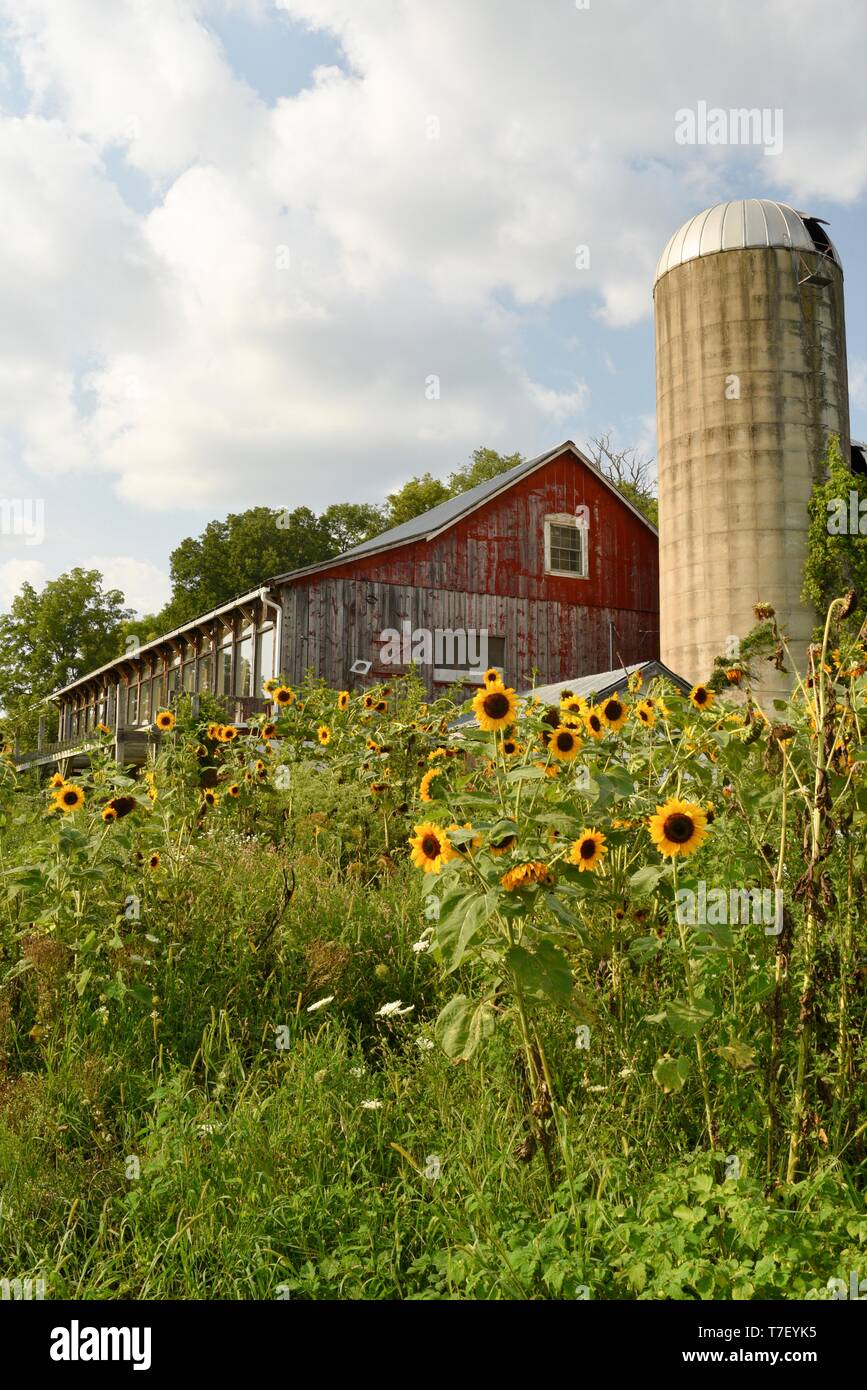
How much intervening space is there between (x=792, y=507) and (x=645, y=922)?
65.0 feet

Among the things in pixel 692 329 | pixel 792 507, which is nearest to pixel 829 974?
pixel 792 507

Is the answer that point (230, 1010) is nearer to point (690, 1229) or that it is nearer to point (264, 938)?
point (264, 938)

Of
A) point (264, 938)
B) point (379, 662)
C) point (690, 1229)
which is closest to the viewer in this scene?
point (690, 1229)

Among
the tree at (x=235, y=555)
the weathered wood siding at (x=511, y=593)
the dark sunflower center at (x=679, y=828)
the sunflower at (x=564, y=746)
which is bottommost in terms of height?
the dark sunflower center at (x=679, y=828)

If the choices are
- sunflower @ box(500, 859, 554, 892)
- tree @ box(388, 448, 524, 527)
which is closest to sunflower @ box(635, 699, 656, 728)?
sunflower @ box(500, 859, 554, 892)

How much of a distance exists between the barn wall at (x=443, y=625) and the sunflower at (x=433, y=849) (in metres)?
16.7

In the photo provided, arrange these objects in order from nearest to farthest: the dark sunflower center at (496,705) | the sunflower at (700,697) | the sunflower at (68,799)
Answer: the dark sunflower center at (496,705), the sunflower at (700,697), the sunflower at (68,799)

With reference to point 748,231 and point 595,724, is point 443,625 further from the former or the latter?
point 595,724

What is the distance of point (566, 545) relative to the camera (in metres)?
24.5

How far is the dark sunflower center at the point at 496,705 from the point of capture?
11.1 ft

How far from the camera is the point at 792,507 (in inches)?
869

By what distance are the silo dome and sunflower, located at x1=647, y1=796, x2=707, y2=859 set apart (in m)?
22.4

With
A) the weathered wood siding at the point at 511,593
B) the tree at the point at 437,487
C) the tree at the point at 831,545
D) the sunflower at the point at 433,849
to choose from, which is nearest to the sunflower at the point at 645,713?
the sunflower at the point at 433,849

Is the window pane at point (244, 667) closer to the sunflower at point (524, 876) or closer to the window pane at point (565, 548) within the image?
the window pane at point (565, 548)
